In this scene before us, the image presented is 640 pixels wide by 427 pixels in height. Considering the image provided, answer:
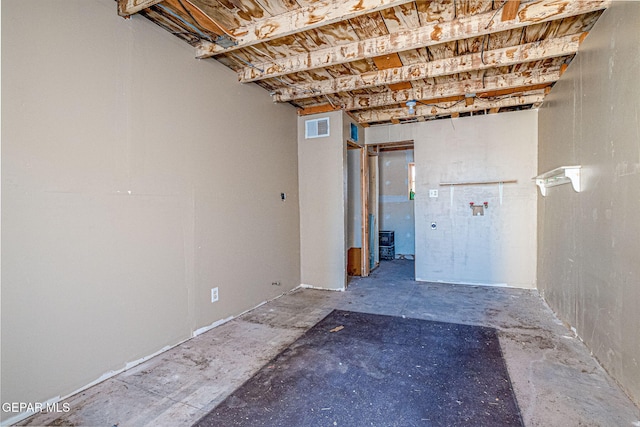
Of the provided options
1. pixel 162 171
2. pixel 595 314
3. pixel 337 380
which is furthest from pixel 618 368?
pixel 162 171

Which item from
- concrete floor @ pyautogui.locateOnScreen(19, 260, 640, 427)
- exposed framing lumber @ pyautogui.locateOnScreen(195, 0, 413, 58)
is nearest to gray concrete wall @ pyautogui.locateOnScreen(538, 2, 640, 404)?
concrete floor @ pyautogui.locateOnScreen(19, 260, 640, 427)

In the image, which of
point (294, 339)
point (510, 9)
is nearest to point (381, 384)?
point (294, 339)

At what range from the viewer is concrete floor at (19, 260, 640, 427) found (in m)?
1.71

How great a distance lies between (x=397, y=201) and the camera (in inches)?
284

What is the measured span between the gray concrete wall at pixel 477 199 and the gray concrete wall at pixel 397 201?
7.65 ft

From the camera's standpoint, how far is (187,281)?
268 centimetres

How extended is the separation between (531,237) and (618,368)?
102 inches

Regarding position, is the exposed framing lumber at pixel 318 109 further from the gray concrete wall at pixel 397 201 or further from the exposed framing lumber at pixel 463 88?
the gray concrete wall at pixel 397 201

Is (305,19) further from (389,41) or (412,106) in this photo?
(412,106)

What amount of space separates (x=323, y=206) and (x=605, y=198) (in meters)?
2.97

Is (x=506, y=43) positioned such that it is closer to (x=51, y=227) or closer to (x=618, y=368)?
(x=618, y=368)

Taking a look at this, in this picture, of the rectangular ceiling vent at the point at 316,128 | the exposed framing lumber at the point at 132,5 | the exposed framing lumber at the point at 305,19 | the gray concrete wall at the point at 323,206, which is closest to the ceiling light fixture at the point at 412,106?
the gray concrete wall at the point at 323,206

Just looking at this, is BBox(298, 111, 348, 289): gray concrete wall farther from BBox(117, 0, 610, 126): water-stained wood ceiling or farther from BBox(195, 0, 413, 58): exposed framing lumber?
BBox(195, 0, 413, 58): exposed framing lumber

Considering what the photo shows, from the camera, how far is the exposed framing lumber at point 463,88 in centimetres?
330
